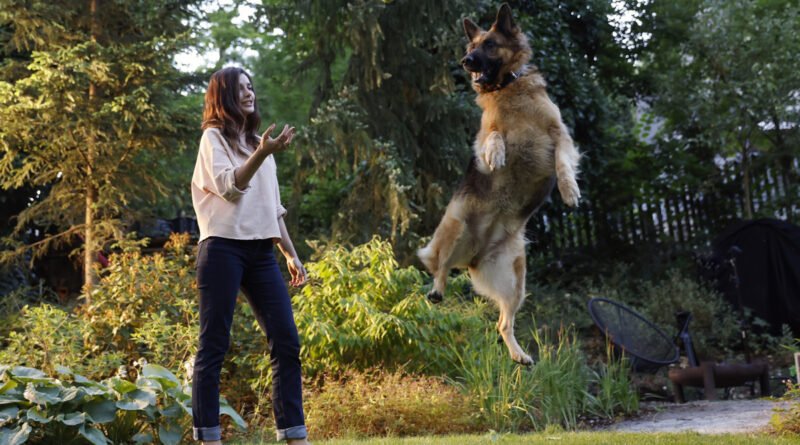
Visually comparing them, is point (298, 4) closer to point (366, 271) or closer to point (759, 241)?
point (366, 271)

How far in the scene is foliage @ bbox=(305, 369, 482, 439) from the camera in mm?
5918

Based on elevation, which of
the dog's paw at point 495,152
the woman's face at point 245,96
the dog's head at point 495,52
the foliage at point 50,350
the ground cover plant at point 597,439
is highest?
the woman's face at point 245,96

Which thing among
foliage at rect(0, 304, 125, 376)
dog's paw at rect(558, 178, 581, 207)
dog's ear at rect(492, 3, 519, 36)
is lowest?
foliage at rect(0, 304, 125, 376)

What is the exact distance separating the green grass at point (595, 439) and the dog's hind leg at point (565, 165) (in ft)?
8.97

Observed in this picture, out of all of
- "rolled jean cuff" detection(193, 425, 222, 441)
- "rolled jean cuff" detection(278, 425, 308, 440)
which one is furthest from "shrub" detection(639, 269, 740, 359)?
"rolled jean cuff" detection(193, 425, 222, 441)

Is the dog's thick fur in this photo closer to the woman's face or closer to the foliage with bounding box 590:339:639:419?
the woman's face

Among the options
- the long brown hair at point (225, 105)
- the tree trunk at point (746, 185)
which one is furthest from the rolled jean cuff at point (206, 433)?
the tree trunk at point (746, 185)

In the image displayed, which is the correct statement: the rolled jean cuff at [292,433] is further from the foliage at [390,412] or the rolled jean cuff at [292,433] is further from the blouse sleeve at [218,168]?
the foliage at [390,412]

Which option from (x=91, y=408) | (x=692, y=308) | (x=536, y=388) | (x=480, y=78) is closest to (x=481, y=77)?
(x=480, y=78)

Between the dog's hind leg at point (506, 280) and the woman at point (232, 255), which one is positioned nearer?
the dog's hind leg at point (506, 280)

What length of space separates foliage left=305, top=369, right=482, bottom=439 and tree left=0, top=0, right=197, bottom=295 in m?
3.38

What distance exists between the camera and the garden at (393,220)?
19.9 feet

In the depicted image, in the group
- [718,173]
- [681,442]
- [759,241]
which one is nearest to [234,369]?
[681,442]

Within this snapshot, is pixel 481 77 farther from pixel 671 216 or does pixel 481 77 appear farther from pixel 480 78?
pixel 671 216
